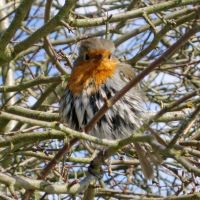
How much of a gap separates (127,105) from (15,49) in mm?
1005

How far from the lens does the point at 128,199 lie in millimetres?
4965

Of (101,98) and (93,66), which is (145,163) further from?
(93,66)

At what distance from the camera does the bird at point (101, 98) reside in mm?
4551

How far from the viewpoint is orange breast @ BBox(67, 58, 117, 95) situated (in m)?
4.64

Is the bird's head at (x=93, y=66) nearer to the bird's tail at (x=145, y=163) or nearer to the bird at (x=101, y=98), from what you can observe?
the bird at (x=101, y=98)

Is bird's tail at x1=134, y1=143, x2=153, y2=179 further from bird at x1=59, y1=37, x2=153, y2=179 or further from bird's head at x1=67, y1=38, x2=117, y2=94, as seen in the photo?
bird's head at x1=67, y1=38, x2=117, y2=94

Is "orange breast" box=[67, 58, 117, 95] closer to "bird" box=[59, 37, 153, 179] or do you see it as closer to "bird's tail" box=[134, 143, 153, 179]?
"bird" box=[59, 37, 153, 179]

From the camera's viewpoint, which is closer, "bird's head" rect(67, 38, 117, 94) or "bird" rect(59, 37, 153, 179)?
"bird" rect(59, 37, 153, 179)

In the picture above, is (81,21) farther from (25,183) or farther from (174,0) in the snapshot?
(25,183)

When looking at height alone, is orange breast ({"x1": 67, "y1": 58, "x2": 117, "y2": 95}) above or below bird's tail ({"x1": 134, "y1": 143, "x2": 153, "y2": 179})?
above

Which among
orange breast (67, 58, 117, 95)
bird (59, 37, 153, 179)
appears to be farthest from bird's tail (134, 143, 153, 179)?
orange breast (67, 58, 117, 95)

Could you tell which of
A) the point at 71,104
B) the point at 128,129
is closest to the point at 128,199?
the point at 128,129

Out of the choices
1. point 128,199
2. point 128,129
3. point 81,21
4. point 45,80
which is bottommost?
point 128,199

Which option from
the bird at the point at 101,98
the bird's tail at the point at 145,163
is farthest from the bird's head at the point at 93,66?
the bird's tail at the point at 145,163
